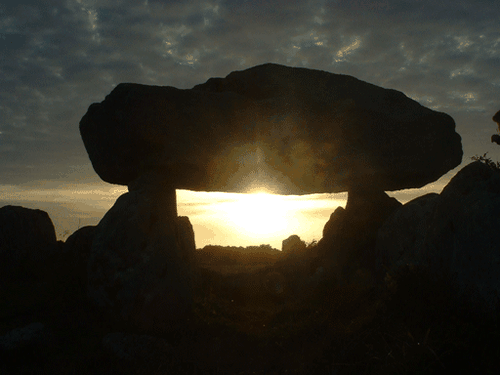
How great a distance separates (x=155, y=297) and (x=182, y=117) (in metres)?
5.63

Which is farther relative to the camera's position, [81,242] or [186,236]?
[81,242]

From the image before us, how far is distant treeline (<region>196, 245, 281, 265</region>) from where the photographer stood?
58.6 ft

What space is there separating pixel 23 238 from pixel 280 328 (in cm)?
882

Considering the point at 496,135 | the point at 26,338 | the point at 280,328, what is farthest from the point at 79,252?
the point at 496,135

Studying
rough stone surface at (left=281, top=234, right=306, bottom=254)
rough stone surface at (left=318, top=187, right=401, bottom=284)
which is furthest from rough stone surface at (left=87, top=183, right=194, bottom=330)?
rough stone surface at (left=281, top=234, right=306, bottom=254)

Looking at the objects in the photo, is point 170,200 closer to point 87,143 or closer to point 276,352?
point 87,143

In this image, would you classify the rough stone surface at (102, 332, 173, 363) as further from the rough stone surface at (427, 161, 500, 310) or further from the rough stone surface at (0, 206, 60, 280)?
the rough stone surface at (427, 161, 500, 310)

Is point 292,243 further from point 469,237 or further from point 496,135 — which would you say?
point 469,237

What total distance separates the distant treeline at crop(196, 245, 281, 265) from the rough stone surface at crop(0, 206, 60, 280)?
6.72 meters

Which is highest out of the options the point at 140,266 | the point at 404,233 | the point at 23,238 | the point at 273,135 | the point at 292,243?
the point at 273,135

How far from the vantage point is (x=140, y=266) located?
10297 millimetres

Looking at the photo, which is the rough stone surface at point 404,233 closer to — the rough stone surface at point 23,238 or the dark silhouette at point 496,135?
the dark silhouette at point 496,135

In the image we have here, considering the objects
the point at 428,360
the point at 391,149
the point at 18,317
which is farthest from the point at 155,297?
the point at 391,149

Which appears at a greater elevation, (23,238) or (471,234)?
(471,234)
